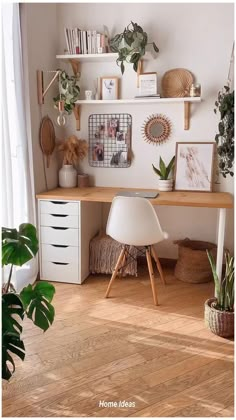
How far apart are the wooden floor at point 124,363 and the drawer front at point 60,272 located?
0.24 m

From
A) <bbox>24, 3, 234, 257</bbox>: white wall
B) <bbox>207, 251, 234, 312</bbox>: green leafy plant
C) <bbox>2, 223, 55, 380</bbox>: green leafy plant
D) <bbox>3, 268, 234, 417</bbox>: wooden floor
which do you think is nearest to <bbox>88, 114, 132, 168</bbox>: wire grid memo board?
<bbox>24, 3, 234, 257</bbox>: white wall

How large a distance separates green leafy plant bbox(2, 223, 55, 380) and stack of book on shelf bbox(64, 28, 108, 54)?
2.11m

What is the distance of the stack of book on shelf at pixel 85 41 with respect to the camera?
311 centimetres

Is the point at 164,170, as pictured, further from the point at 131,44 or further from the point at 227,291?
the point at 227,291

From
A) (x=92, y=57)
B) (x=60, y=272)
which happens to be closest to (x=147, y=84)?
(x=92, y=57)

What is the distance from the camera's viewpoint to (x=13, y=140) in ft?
8.71

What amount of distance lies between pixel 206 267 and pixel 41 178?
1590 millimetres

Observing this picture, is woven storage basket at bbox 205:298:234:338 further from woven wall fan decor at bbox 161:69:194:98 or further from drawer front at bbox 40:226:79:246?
woven wall fan decor at bbox 161:69:194:98

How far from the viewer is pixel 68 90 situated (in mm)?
3137

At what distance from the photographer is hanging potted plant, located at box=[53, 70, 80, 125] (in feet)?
10.3

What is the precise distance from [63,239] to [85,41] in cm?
172

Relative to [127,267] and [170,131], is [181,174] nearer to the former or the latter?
[170,131]

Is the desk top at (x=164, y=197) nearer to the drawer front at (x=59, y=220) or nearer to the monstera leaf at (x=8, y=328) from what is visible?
the drawer front at (x=59, y=220)

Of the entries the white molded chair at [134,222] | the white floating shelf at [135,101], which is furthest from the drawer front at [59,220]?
the white floating shelf at [135,101]
